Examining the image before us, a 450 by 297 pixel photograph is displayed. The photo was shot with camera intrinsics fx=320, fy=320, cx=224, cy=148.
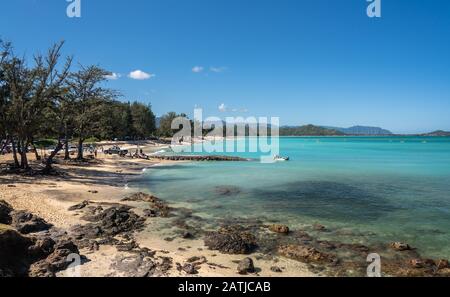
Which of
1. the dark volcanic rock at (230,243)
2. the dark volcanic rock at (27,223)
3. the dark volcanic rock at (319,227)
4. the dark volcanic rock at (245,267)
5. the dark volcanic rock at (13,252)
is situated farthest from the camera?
the dark volcanic rock at (319,227)

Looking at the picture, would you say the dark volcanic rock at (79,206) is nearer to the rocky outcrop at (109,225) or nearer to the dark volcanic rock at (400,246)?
the rocky outcrop at (109,225)

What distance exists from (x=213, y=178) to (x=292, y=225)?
19.9 metres

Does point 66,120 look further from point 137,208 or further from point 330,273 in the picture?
point 330,273

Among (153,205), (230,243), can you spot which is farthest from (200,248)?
(153,205)

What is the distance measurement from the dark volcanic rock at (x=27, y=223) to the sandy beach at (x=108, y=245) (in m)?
0.75

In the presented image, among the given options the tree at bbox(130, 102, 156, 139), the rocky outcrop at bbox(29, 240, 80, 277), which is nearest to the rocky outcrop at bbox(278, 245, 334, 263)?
the rocky outcrop at bbox(29, 240, 80, 277)

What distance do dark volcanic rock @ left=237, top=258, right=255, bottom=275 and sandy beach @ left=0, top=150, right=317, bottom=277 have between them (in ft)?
0.71

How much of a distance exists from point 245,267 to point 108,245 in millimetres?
6354

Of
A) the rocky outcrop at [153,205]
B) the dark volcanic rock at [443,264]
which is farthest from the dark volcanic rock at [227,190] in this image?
the dark volcanic rock at [443,264]

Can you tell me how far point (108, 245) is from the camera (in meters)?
14.2

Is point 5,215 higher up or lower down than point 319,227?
higher up

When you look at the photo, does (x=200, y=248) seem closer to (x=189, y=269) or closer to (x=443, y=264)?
(x=189, y=269)

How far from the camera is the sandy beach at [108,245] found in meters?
12.0

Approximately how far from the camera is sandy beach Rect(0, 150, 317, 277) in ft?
39.3
